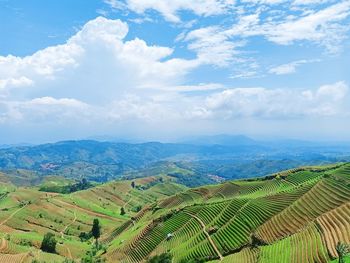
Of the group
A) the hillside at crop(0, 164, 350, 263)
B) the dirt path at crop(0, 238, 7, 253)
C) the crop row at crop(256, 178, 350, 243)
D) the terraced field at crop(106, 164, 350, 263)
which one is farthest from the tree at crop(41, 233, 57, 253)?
the crop row at crop(256, 178, 350, 243)

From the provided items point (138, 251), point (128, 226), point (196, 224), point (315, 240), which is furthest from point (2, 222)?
point (315, 240)

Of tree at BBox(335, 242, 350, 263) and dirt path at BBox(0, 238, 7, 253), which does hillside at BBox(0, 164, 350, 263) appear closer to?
dirt path at BBox(0, 238, 7, 253)

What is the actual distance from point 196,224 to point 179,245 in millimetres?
11113

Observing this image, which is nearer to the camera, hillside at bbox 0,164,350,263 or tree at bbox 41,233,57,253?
hillside at bbox 0,164,350,263

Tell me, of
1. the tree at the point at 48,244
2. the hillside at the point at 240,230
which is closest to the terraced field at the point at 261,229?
the hillside at the point at 240,230

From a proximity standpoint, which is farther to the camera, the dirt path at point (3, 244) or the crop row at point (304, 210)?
the dirt path at point (3, 244)

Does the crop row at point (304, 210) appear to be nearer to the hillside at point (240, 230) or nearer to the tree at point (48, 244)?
the hillside at point (240, 230)

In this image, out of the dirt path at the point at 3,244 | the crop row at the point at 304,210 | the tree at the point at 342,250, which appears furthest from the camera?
the dirt path at the point at 3,244

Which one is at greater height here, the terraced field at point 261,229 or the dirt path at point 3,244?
the terraced field at point 261,229

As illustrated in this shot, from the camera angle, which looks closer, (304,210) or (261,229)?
(304,210)

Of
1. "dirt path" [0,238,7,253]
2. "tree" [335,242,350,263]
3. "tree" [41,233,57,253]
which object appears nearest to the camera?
"tree" [335,242,350,263]

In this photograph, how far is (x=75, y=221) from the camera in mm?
194750

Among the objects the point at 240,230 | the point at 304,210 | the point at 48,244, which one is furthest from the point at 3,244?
the point at 304,210

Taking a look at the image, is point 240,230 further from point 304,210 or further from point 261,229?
point 304,210
